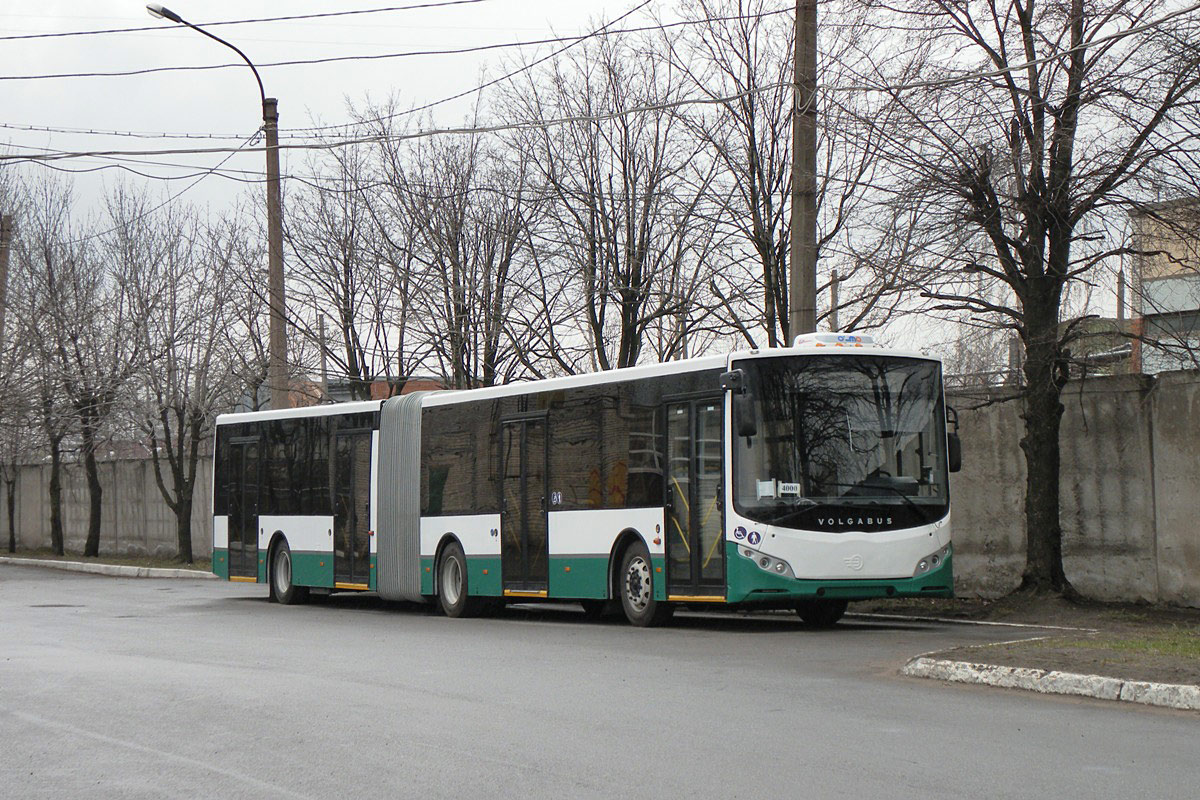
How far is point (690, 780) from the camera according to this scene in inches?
289

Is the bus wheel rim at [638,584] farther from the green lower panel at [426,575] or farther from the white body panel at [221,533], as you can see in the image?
the white body panel at [221,533]

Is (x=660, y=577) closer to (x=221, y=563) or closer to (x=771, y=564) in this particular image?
(x=771, y=564)

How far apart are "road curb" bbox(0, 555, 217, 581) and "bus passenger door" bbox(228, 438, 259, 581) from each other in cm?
584

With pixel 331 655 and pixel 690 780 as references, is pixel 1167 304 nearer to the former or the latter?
pixel 331 655

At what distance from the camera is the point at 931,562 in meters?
16.1

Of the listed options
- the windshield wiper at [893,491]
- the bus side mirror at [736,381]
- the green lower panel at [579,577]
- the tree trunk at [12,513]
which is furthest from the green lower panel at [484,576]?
the tree trunk at [12,513]

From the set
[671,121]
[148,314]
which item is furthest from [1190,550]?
[148,314]

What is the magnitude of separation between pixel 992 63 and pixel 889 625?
647 cm

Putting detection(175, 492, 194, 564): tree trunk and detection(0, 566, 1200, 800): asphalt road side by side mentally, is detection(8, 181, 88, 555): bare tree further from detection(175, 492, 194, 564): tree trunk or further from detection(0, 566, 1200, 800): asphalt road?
detection(0, 566, 1200, 800): asphalt road

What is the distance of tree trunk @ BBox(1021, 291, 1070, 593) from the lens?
17078 mm

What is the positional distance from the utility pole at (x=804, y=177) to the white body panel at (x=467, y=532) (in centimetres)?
525

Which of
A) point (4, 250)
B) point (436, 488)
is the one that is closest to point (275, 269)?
point (436, 488)

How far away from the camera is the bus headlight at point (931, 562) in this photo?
16.0 m

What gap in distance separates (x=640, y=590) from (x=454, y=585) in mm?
4339
